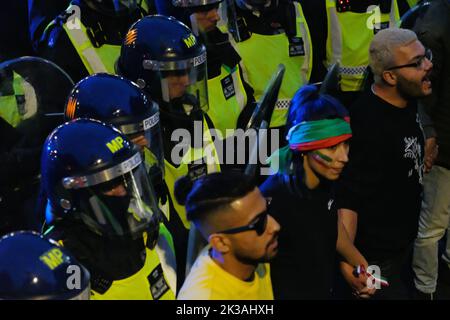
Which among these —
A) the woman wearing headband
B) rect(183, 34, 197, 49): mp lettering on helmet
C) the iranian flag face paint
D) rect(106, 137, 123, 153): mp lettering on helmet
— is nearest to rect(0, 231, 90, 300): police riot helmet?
rect(106, 137, 123, 153): mp lettering on helmet

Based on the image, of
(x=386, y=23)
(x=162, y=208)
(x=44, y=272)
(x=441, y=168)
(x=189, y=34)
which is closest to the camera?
(x=44, y=272)

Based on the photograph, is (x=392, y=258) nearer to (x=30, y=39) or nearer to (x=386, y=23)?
(x=386, y=23)

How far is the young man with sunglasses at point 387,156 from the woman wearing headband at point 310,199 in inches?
11.0

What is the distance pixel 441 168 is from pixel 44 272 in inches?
113

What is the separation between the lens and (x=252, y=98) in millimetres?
5094

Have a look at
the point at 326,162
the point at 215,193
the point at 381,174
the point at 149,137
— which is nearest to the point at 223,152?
the point at 149,137

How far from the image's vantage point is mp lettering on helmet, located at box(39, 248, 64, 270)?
2.72 meters

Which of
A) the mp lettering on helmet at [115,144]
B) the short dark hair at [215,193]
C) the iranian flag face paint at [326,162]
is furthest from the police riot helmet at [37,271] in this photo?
the iranian flag face paint at [326,162]

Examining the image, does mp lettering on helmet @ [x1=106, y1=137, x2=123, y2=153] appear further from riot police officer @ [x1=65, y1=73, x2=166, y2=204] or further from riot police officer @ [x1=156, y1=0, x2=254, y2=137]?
riot police officer @ [x1=156, y1=0, x2=254, y2=137]

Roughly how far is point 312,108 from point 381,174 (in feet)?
2.05
